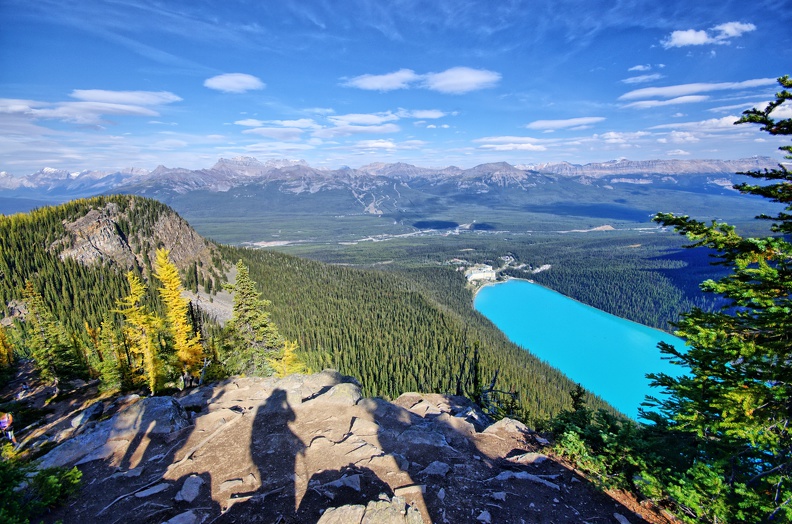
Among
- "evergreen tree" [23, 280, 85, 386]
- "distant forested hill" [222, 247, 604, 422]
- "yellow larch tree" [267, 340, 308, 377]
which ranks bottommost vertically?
"distant forested hill" [222, 247, 604, 422]

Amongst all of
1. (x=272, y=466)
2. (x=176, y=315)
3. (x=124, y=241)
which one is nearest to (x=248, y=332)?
(x=176, y=315)

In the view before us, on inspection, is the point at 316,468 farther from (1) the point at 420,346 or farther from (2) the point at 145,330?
(1) the point at 420,346

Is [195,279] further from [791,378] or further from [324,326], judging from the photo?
[791,378]

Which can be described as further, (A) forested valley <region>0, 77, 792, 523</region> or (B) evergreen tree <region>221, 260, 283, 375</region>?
(B) evergreen tree <region>221, 260, 283, 375</region>

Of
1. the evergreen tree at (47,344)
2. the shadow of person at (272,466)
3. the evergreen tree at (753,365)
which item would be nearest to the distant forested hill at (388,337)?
the shadow of person at (272,466)

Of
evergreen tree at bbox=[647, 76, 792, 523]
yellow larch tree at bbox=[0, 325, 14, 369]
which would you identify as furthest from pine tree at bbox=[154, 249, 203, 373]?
yellow larch tree at bbox=[0, 325, 14, 369]

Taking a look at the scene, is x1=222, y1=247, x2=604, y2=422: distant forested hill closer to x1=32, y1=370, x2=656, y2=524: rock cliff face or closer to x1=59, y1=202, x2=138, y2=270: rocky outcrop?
x1=59, y1=202, x2=138, y2=270: rocky outcrop
